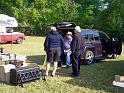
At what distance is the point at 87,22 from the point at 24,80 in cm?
3403

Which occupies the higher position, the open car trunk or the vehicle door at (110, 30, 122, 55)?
the open car trunk

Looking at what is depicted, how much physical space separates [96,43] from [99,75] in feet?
10.9

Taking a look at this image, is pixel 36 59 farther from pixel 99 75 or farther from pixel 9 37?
pixel 9 37

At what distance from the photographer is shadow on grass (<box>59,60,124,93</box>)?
11250 millimetres

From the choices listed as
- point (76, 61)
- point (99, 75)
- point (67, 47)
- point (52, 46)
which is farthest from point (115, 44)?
point (52, 46)

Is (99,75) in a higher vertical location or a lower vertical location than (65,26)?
lower

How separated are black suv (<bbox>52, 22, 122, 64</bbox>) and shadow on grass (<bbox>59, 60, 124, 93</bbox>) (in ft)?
1.50

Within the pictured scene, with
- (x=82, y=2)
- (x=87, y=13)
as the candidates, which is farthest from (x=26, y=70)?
(x=82, y=2)

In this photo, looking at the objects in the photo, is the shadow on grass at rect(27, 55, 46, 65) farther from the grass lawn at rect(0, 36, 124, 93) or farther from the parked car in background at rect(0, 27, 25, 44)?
the parked car in background at rect(0, 27, 25, 44)

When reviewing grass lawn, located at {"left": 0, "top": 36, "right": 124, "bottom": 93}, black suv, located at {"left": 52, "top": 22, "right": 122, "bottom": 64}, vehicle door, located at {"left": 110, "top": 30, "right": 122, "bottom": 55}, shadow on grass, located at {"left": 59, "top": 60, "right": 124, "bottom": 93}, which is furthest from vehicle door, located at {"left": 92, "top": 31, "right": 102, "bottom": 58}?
grass lawn, located at {"left": 0, "top": 36, "right": 124, "bottom": 93}

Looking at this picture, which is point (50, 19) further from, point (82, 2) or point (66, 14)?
point (82, 2)

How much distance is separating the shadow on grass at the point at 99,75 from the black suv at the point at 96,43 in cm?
46

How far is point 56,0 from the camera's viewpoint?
152 ft

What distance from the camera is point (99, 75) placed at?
1336cm
